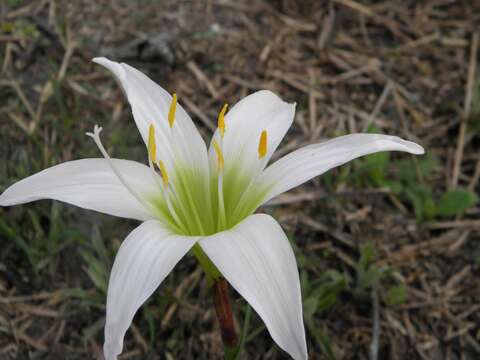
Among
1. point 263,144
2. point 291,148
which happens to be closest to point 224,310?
point 263,144

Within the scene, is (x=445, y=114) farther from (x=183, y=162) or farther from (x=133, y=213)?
(x=133, y=213)

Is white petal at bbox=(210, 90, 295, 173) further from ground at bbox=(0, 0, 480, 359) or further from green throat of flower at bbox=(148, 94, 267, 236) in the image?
ground at bbox=(0, 0, 480, 359)

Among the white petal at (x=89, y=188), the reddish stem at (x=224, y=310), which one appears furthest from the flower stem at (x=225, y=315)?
the white petal at (x=89, y=188)

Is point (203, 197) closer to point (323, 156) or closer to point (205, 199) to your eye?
point (205, 199)

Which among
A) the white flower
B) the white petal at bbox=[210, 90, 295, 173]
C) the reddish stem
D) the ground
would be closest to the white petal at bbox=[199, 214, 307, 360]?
the white flower

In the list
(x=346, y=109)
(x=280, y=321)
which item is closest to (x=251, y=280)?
(x=280, y=321)

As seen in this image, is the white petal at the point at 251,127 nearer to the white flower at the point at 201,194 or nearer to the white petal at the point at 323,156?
the white flower at the point at 201,194
